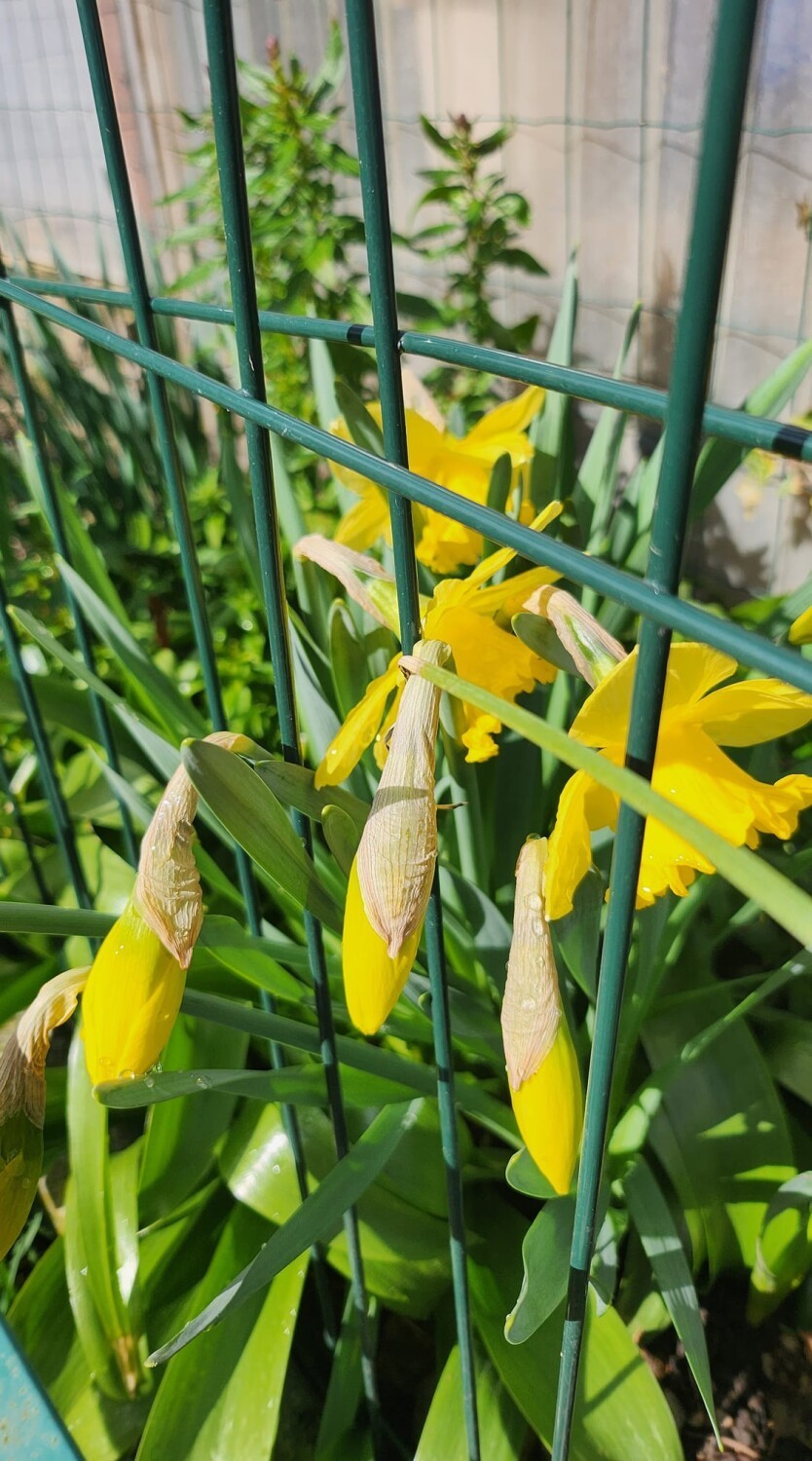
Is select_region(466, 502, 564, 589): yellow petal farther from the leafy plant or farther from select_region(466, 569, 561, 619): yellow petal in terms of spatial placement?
the leafy plant

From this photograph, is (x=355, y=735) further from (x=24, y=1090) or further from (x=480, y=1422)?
(x=480, y=1422)

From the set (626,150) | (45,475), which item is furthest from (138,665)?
(626,150)

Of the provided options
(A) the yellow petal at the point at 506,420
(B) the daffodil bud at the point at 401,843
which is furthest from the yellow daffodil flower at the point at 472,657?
(A) the yellow petal at the point at 506,420

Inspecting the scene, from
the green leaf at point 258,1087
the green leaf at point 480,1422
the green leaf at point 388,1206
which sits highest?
the green leaf at point 258,1087

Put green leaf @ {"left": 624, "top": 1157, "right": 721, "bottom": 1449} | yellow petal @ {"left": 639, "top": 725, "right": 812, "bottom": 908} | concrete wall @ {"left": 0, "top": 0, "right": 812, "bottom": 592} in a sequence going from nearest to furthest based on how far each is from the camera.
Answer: yellow petal @ {"left": 639, "top": 725, "right": 812, "bottom": 908}
green leaf @ {"left": 624, "top": 1157, "right": 721, "bottom": 1449}
concrete wall @ {"left": 0, "top": 0, "right": 812, "bottom": 592}

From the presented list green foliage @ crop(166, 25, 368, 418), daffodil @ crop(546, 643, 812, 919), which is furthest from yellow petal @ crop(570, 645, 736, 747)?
green foliage @ crop(166, 25, 368, 418)

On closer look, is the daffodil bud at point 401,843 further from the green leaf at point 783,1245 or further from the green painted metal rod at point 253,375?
the green leaf at point 783,1245
